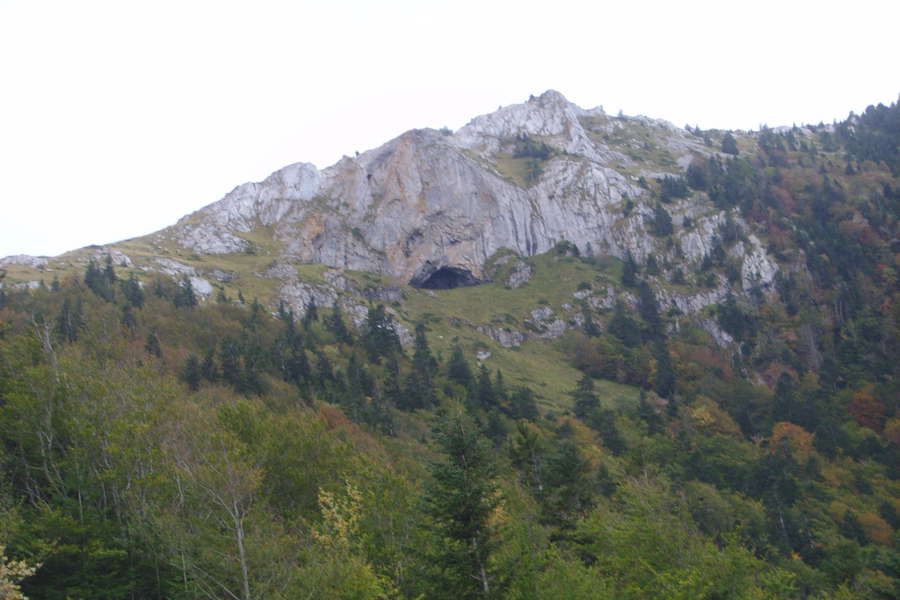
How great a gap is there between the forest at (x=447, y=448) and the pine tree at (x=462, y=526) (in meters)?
0.12

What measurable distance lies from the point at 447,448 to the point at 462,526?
3469 mm

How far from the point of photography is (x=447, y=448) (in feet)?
88.5

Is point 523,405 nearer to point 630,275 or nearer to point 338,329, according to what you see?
point 338,329

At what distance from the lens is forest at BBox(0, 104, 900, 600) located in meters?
27.7

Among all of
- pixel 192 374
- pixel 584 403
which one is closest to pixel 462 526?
pixel 192 374

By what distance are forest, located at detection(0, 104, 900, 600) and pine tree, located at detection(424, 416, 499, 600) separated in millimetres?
118

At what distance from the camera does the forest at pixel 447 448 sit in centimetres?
2767

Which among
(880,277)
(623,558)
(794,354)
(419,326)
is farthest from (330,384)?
(880,277)

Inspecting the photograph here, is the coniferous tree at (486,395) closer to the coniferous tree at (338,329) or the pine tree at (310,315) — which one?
the coniferous tree at (338,329)

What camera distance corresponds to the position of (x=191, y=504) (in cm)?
3183

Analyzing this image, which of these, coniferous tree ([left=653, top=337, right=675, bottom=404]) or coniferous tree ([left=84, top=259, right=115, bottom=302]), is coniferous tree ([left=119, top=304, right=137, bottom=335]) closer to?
coniferous tree ([left=84, top=259, right=115, bottom=302])

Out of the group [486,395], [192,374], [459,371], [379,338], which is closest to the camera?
[192,374]

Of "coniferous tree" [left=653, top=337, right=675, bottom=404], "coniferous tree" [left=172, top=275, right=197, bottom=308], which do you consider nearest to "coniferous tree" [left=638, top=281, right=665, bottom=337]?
"coniferous tree" [left=653, top=337, right=675, bottom=404]

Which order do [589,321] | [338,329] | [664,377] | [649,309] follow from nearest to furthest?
1. [338,329]
2. [664,377]
3. [589,321]
4. [649,309]
